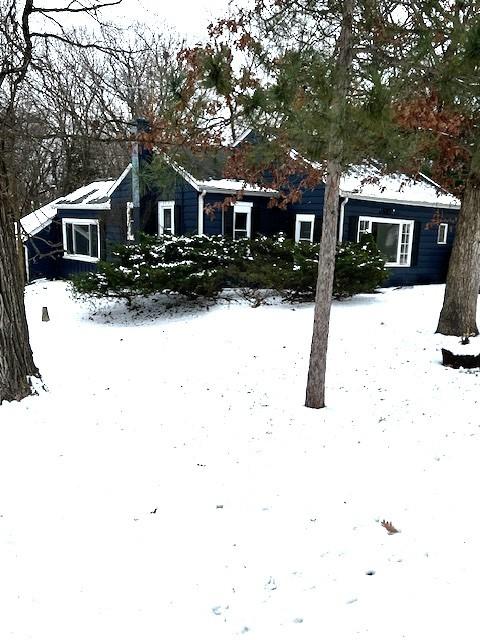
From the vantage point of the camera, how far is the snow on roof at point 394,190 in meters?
14.5

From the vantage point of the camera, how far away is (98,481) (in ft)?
14.1

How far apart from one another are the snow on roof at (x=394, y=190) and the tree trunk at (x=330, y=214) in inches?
345

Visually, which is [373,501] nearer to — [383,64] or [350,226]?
[383,64]

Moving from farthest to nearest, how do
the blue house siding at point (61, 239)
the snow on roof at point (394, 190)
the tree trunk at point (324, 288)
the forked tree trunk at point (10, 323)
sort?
the blue house siding at point (61, 239)
the snow on roof at point (394, 190)
the forked tree trunk at point (10, 323)
the tree trunk at point (324, 288)

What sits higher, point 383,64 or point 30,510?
point 383,64

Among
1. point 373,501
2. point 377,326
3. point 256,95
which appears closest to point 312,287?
point 377,326

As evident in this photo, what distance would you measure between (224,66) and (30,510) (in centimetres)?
461

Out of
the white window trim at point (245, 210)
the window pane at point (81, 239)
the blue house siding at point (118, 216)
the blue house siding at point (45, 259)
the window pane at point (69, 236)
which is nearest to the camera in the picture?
the white window trim at point (245, 210)

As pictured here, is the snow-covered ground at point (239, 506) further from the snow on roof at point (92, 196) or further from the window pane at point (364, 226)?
the snow on roof at point (92, 196)

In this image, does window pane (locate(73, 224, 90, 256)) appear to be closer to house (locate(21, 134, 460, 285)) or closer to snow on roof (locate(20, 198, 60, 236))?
house (locate(21, 134, 460, 285))

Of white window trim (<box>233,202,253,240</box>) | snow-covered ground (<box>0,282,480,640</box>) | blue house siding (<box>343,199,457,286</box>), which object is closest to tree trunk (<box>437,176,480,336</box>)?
snow-covered ground (<box>0,282,480,640</box>)

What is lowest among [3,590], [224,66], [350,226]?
[3,590]

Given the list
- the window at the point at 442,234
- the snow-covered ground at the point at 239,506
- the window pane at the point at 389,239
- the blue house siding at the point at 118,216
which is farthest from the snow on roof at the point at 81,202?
the snow-covered ground at the point at 239,506

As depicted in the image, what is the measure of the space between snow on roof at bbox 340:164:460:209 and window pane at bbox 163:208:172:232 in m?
5.43
